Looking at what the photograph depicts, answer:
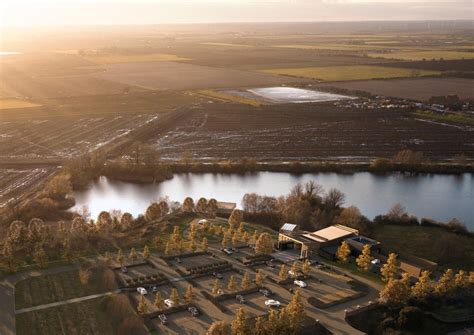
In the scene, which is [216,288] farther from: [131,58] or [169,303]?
[131,58]

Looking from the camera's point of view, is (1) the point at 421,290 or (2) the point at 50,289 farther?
(2) the point at 50,289

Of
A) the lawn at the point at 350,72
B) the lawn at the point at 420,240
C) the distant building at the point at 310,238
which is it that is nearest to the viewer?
the distant building at the point at 310,238

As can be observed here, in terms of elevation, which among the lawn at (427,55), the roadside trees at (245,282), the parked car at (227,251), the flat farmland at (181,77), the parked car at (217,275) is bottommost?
the parked car at (217,275)

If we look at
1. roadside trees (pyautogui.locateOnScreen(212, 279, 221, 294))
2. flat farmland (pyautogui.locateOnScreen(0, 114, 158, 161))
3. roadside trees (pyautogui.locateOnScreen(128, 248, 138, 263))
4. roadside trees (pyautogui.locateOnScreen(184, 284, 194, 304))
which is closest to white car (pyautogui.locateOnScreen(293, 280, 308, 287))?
roadside trees (pyautogui.locateOnScreen(212, 279, 221, 294))

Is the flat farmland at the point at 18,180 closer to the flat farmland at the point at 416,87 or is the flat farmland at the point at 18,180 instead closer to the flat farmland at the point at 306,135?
the flat farmland at the point at 306,135

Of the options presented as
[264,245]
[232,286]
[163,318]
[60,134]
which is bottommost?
[163,318]

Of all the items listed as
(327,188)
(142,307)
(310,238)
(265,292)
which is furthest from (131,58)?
(142,307)

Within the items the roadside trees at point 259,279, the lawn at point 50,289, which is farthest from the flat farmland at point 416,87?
the lawn at point 50,289

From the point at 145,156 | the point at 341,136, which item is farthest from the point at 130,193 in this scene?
the point at 341,136
